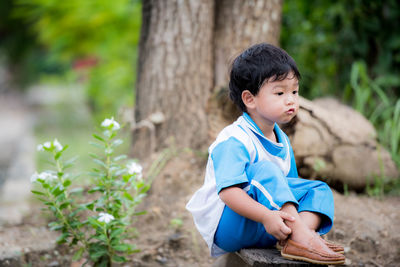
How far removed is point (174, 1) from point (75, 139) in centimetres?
406

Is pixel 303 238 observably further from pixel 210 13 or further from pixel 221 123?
pixel 210 13

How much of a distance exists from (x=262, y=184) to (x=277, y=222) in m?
0.17

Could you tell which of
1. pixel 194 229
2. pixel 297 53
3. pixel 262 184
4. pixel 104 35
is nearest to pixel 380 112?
pixel 297 53

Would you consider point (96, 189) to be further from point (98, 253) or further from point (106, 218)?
point (98, 253)

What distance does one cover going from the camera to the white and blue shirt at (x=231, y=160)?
5.73 ft

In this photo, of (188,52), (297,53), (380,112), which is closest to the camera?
(188,52)

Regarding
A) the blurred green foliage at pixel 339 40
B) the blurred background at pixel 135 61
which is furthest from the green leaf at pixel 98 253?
the blurred green foliage at pixel 339 40

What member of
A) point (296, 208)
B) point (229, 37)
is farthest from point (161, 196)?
point (296, 208)

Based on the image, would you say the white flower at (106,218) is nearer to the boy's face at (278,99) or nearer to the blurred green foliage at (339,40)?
the boy's face at (278,99)

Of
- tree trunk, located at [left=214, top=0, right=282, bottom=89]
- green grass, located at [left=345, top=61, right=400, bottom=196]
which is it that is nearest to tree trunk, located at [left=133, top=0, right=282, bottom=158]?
tree trunk, located at [left=214, top=0, right=282, bottom=89]

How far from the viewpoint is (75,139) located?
686 cm

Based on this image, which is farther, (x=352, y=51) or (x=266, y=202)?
(x=352, y=51)

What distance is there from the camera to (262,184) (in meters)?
1.77

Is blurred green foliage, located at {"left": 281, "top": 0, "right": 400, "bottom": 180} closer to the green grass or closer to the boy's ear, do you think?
the green grass
